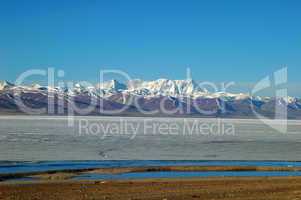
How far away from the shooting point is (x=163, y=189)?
1906 centimetres

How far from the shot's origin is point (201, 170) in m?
27.6

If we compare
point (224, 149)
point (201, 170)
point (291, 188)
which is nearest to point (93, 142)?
point (224, 149)

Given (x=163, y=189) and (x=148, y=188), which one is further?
(x=148, y=188)

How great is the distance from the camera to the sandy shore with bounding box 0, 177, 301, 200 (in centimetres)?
1686

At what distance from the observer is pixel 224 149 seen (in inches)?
1533

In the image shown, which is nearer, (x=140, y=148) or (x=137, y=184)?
(x=137, y=184)

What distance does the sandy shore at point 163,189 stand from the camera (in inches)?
664

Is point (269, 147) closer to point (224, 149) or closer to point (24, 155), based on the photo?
point (224, 149)

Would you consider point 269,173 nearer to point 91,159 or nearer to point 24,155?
point 91,159

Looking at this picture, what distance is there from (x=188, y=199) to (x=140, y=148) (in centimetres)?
2193

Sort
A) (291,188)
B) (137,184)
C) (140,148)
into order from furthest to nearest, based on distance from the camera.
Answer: (140,148) → (137,184) → (291,188)

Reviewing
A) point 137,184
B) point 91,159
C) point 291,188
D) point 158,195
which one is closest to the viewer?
point 158,195

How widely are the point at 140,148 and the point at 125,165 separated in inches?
360

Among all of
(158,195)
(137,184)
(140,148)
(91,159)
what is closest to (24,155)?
(91,159)
